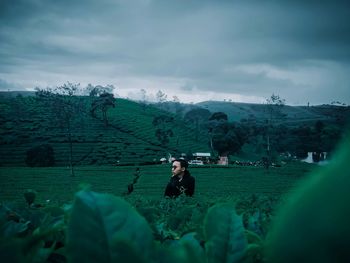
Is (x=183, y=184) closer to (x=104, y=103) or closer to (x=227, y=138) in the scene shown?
(x=227, y=138)

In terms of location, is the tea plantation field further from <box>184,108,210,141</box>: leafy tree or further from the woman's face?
<box>184,108,210,141</box>: leafy tree

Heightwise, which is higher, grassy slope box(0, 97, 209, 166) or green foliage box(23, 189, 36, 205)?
green foliage box(23, 189, 36, 205)

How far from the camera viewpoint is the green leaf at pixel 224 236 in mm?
522

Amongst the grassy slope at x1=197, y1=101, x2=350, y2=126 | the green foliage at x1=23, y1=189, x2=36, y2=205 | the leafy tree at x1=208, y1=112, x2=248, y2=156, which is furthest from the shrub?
the grassy slope at x1=197, y1=101, x2=350, y2=126

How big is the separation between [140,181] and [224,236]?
43322mm

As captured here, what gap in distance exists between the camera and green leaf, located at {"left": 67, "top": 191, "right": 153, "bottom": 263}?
38 cm

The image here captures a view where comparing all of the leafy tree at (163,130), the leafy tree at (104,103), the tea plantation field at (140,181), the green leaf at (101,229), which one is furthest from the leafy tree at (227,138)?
the green leaf at (101,229)

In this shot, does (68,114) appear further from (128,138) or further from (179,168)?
(179,168)

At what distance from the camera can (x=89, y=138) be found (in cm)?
7100

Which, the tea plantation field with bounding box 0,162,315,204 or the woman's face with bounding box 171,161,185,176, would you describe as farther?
the tea plantation field with bounding box 0,162,315,204

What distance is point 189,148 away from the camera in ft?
260

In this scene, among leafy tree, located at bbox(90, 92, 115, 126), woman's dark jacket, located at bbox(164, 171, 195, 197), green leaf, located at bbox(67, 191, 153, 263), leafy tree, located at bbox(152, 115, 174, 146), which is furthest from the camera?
→ leafy tree, located at bbox(90, 92, 115, 126)

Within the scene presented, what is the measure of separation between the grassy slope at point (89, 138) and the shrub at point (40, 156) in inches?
118

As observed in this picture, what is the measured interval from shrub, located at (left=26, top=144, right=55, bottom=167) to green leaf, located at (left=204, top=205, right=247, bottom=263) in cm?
6209
